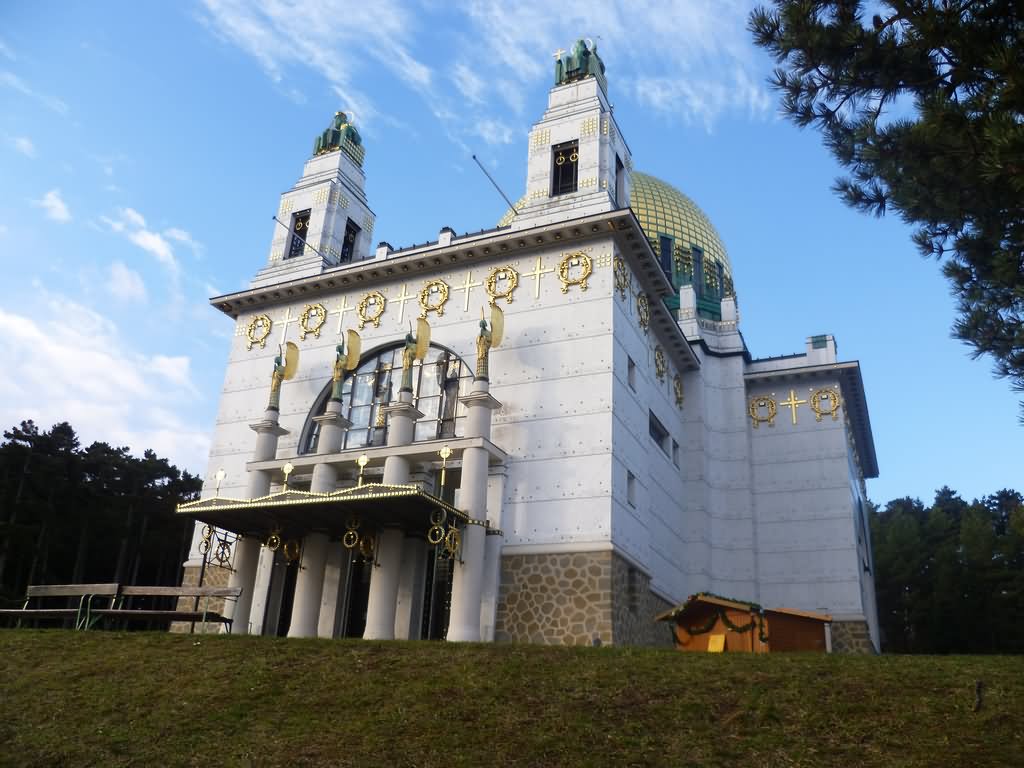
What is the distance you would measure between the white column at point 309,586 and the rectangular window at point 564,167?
12.4m

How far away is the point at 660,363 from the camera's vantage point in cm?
2908

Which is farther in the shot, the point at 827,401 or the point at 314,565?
the point at 827,401

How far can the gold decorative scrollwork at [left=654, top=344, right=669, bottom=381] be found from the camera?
28516 mm

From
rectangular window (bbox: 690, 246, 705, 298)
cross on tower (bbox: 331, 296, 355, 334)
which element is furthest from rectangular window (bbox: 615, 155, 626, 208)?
rectangular window (bbox: 690, 246, 705, 298)

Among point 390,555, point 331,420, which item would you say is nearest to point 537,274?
point 331,420

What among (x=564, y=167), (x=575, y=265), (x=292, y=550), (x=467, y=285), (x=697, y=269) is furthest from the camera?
(x=697, y=269)

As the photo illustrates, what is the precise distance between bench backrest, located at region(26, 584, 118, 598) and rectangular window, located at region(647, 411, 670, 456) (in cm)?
1508

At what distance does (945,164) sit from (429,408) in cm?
1585

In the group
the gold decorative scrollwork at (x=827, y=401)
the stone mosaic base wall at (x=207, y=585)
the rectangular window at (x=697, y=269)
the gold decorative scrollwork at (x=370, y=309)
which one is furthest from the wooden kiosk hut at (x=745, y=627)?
the rectangular window at (x=697, y=269)

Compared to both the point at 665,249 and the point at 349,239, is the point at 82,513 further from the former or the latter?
the point at 665,249

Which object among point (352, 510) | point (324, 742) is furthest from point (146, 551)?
point (324, 742)

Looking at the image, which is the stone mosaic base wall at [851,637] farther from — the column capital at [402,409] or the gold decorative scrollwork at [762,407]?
the column capital at [402,409]

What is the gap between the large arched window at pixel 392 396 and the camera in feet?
81.7

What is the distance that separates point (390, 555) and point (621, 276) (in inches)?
397
